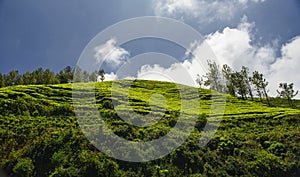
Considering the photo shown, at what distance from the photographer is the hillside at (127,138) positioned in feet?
58.5

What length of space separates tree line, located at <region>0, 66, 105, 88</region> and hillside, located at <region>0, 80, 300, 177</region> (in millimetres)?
35315

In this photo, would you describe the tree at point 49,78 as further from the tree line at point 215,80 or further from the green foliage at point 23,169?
the green foliage at point 23,169

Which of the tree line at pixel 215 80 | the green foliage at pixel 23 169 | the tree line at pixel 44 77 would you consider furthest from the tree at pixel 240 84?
the green foliage at pixel 23 169

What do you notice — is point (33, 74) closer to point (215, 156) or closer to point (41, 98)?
point (41, 98)

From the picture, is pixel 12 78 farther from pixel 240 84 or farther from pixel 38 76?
pixel 240 84

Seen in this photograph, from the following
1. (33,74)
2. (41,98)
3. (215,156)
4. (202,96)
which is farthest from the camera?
(33,74)

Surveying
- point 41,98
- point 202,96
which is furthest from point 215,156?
point 202,96

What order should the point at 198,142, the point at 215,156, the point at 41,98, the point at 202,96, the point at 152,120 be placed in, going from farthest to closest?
the point at 202,96 → the point at 41,98 → the point at 152,120 → the point at 198,142 → the point at 215,156

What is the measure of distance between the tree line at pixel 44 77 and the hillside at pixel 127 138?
116ft

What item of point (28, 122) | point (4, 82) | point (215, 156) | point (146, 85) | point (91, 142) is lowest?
point (215, 156)

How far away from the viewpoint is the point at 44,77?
233ft

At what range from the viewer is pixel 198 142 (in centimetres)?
2414

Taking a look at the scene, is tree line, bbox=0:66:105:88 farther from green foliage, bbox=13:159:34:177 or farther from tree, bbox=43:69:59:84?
green foliage, bbox=13:159:34:177

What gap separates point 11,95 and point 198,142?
2358cm
